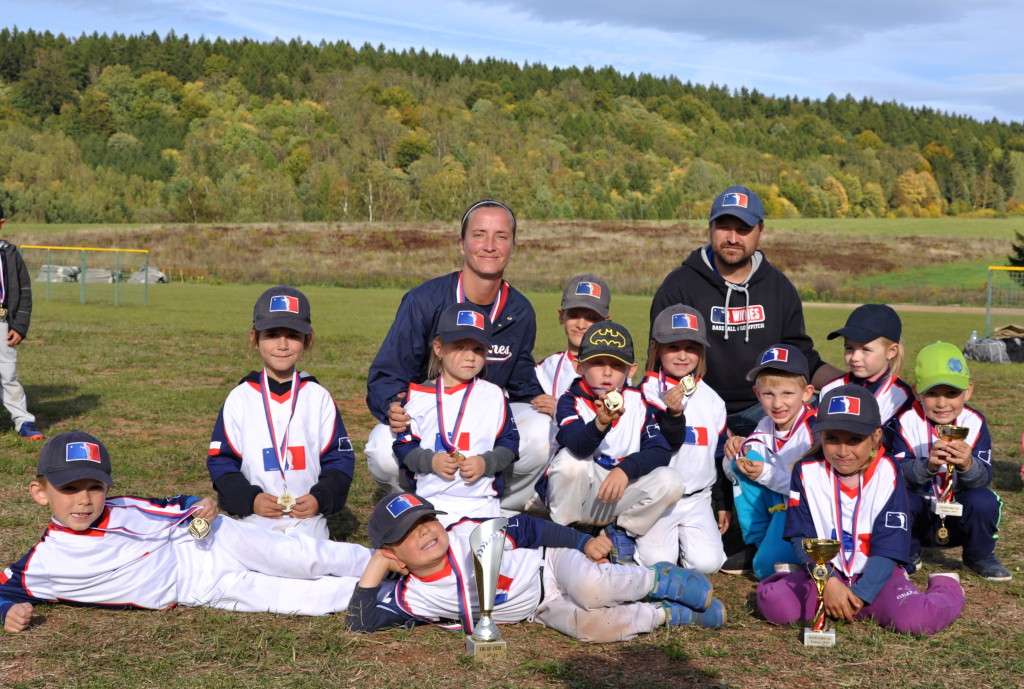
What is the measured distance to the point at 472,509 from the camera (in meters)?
4.68

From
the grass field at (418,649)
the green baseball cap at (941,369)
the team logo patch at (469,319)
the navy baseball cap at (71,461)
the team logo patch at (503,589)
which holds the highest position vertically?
the team logo patch at (469,319)

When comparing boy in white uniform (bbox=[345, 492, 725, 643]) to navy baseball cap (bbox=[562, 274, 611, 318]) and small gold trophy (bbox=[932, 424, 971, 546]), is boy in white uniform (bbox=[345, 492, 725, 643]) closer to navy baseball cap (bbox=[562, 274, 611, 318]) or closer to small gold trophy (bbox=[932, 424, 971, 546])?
small gold trophy (bbox=[932, 424, 971, 546])

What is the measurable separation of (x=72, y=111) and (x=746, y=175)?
88329mm

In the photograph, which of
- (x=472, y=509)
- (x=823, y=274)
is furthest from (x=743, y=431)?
(x=823, y=274)

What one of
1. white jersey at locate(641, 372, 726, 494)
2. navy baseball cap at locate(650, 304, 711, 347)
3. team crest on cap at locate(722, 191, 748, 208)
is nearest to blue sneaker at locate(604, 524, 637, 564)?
white jersey at locate(641, 372, 726, 494)

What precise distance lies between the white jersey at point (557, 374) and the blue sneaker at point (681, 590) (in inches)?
78.3

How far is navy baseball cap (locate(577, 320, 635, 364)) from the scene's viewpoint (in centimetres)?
497

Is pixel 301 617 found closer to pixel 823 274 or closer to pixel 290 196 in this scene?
pixel 823 274

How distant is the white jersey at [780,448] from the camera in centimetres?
512

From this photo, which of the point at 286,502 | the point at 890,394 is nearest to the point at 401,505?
the point at 286,502

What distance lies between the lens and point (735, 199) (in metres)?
5.82

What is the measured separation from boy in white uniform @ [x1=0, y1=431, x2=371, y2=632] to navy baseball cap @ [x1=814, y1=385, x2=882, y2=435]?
7.31ft

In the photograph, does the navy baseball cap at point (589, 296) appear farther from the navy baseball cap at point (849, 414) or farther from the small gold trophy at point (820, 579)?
the small gold trophy at point (820, 579)

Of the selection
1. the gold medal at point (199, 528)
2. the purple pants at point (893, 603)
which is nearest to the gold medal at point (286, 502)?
the gold medal at point (199, 528)
